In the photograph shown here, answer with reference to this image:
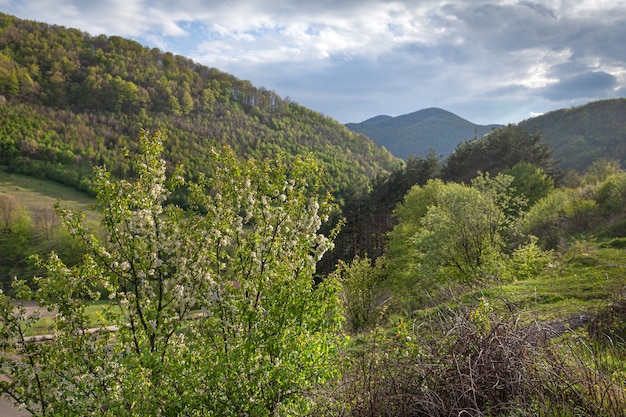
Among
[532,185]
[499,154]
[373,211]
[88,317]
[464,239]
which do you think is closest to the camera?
[88,317]

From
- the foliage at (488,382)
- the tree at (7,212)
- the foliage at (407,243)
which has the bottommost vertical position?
the tree at (7,212)

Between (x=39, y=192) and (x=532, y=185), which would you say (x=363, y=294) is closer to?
(x=532, y=185)

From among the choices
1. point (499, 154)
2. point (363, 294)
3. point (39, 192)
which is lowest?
point (39, 192)

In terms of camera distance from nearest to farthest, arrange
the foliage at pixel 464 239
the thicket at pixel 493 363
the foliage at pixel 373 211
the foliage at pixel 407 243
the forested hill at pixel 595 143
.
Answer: the thicket at pixel 493 363 → the foliage at pixel 464 239 → the foliage at pixel 407 243 → the foliage at pixel 373 211 → the forested hill at pixel 595 143

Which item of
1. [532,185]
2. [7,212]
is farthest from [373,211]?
[7,212]

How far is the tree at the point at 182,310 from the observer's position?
7184 mm

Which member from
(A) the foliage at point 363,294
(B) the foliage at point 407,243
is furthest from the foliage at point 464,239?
(A) the foliage at point 363,294

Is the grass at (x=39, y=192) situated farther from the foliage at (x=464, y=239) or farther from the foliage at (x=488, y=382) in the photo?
the foliage at (x=488, y=382)

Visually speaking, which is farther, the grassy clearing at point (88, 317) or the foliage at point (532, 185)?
the foliage at point (532, 185)

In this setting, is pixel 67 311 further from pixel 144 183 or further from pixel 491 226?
pixel 491 226

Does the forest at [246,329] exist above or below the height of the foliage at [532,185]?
below

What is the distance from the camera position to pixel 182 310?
27.9 ft

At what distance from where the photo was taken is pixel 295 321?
27.3 ft

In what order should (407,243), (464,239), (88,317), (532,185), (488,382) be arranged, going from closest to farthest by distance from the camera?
(488,382) < (88,317) < (464,239) < (407,243) < (532,185)
